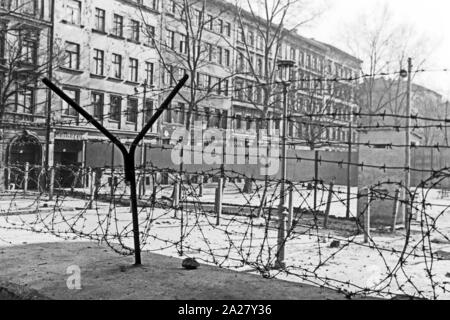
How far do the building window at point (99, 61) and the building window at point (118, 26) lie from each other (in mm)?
2095

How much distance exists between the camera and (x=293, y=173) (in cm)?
4006

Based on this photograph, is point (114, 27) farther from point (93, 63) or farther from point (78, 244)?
point (78, 244)

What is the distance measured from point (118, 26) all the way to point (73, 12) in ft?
15.3

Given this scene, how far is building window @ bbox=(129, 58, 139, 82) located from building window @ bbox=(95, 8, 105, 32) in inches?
152

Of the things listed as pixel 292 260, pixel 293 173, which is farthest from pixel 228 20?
pixel 292 260

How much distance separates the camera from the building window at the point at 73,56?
111 ft

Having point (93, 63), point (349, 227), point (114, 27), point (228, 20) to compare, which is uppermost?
point (228, 20)

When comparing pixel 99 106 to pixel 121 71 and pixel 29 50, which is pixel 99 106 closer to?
pixel 121 71

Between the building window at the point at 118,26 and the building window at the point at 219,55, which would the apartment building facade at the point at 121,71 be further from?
the building window at the point at 219,55

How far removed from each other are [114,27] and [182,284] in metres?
35.2

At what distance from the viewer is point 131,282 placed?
5.42 metres

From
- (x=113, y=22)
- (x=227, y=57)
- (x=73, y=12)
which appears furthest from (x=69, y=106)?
(x=227, y=57)

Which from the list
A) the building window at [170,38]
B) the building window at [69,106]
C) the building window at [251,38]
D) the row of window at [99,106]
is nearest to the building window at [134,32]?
the building window at [170,38]

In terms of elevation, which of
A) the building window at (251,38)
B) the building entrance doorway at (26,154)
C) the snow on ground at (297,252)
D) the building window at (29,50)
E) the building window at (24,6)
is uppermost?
the building window at (251,38)
